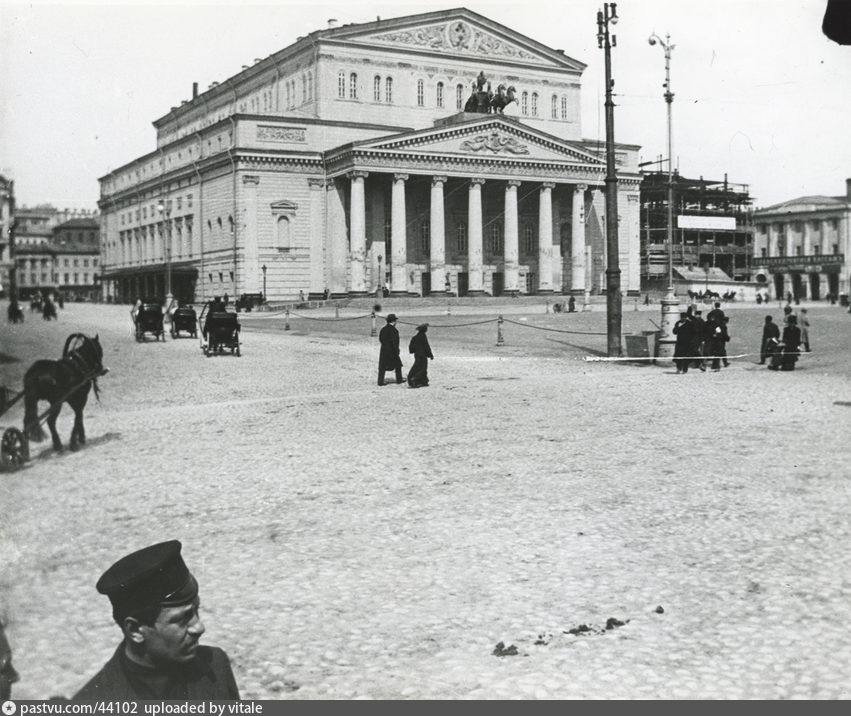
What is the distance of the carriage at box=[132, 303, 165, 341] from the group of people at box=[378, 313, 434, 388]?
4953 mm

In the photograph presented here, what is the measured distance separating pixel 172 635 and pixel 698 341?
65.5 ft

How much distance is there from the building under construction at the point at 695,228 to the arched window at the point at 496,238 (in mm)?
21743

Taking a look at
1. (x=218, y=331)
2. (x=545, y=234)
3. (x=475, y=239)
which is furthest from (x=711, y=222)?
(x=545, y=234)

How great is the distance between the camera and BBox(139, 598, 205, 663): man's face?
3.88m

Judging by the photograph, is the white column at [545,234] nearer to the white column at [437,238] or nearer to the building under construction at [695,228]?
the white column at [437,238]

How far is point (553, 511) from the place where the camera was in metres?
8.98

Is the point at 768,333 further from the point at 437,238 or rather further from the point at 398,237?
the point at 437,238

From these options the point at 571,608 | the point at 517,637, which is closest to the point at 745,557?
the point at 571,608

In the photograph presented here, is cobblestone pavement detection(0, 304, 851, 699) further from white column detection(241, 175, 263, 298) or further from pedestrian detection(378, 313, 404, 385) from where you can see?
white column detection(241, 175, 263, 298)

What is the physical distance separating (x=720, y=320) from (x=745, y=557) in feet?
57.7

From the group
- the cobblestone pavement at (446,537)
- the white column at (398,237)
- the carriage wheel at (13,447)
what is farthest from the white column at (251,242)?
the carriage wheel at (13,447)

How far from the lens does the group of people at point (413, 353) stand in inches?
757

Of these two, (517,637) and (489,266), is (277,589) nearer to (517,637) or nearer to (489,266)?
(517,637)

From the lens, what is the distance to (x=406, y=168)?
62.9m
